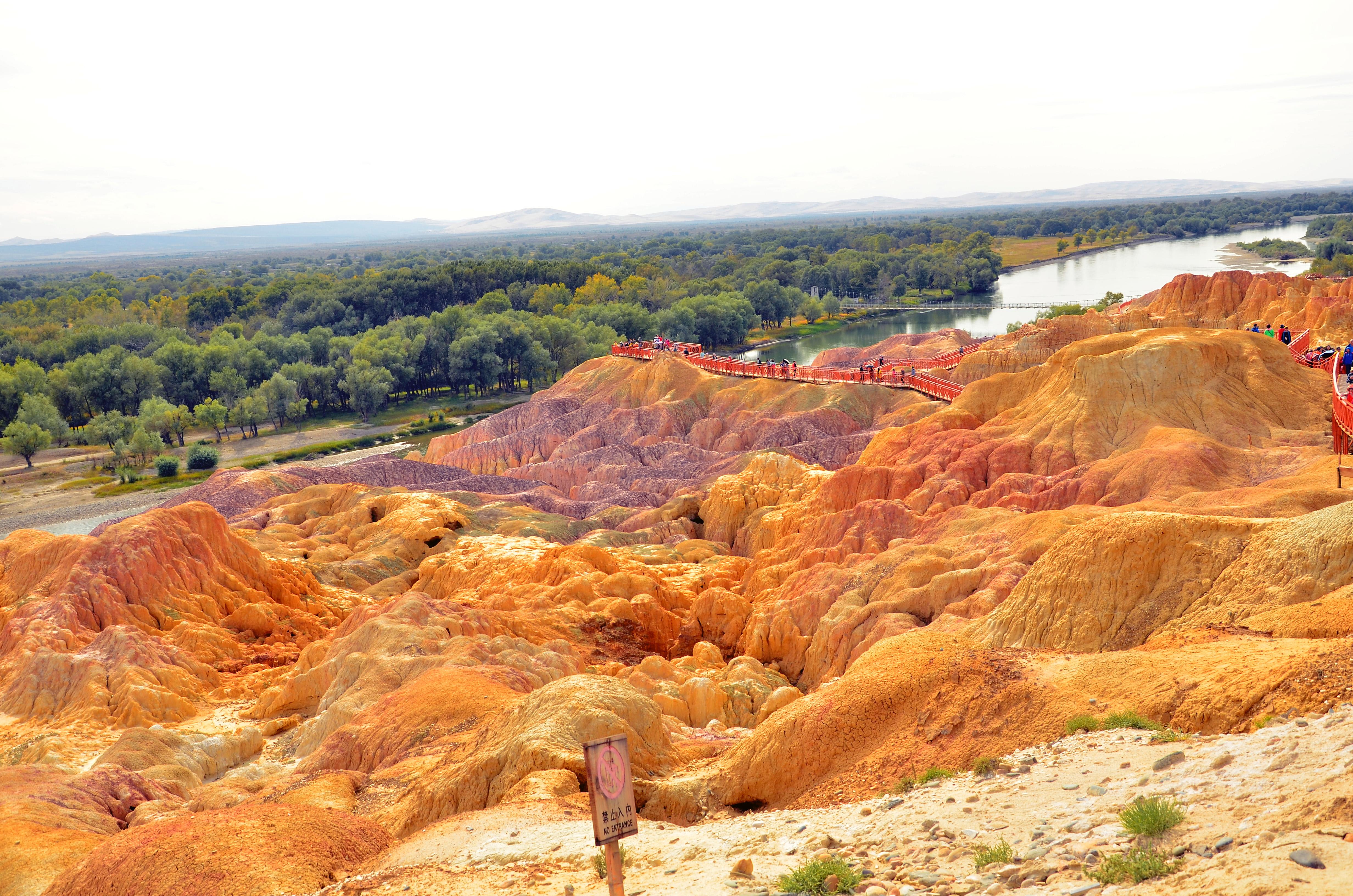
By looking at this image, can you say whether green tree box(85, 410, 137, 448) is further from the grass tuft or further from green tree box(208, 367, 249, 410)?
the grass tuft

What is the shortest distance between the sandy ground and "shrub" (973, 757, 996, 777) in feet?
0.44

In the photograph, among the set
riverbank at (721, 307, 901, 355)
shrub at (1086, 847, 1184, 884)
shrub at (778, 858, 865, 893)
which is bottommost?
riverbank at (721, 307, 901, 355)

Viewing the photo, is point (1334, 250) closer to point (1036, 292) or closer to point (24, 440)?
point (1036, 292)

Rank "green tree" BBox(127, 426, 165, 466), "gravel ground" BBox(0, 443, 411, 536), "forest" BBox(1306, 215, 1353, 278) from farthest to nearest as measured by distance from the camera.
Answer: "forest" BBox(1306, 215, 1353, 278)
"green tree" BBox(127, 426, 165, 466)
"gravel ground" BBox(0, 443, 411, 536)

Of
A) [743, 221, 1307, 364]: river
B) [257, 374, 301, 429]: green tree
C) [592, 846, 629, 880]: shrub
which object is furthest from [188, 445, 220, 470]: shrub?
[592, 846, 629, 880]: shrub

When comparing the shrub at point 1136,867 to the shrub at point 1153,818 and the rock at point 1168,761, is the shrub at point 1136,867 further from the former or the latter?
the rock at point 1168,761

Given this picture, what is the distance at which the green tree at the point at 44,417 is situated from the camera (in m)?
86.0

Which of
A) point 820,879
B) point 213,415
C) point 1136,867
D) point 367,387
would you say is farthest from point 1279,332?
point 213,415

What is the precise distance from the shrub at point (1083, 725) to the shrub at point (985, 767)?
43.8 inches

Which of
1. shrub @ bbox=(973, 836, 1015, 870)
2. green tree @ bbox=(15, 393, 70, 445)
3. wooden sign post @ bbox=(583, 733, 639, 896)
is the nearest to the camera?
wooden sign post @ bbox=(583, 733, 639, 896)

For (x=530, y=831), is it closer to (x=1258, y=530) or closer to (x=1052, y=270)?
(x=1258, y=530)

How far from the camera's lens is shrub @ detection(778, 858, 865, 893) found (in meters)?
9.45

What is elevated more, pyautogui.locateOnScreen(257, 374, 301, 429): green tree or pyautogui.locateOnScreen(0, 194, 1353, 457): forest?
pyautogui.locateOnScreen(0, 194, 1353, 457): forest

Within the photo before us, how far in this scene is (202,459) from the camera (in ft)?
267
